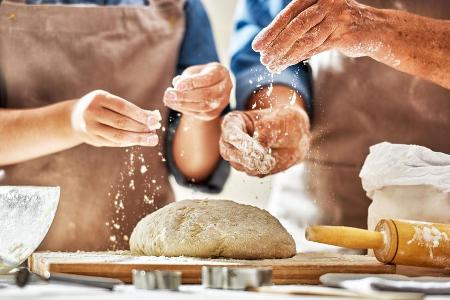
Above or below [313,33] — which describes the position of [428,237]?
below

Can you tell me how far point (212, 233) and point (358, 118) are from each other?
0.71m

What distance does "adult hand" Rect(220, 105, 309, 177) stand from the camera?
2000 millimetres

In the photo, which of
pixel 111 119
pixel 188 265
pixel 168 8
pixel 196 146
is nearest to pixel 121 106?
pixel 111 119

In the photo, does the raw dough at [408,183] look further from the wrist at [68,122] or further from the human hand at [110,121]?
the wrist at [68,122]

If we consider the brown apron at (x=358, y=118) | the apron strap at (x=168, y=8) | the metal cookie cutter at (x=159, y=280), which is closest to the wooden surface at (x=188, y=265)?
the metal cookie cutter at (x=159, y=280)

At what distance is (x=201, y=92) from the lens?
1.98 m

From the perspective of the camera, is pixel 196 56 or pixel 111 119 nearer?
pixel 111 119

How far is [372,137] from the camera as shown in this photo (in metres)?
2.09

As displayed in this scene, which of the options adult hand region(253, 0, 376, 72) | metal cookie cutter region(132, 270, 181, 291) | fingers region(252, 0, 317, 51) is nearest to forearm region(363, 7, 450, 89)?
adult hand region(253, 0, 376, 72)

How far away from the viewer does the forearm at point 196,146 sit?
207 centimetres

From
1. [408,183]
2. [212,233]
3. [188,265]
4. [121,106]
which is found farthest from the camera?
[121,106]

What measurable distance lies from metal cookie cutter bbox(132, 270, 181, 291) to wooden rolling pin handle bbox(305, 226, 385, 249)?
0.97 feet

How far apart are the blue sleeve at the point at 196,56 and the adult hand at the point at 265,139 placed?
0.07 m

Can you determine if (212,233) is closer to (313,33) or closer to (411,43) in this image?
(313,33)
